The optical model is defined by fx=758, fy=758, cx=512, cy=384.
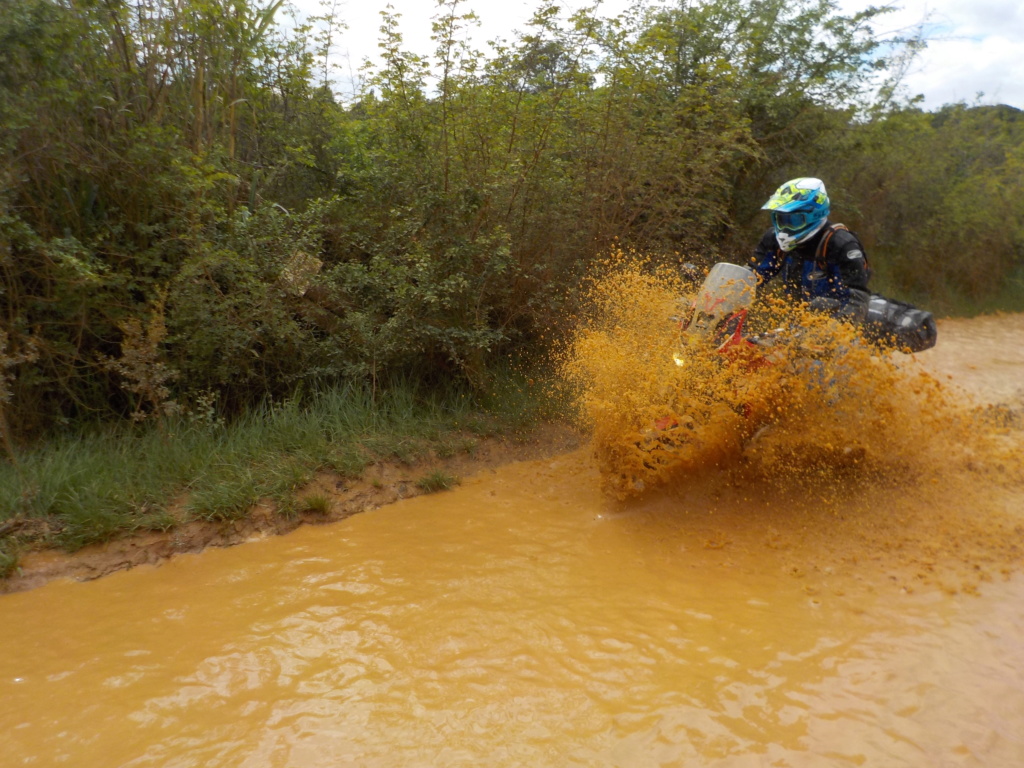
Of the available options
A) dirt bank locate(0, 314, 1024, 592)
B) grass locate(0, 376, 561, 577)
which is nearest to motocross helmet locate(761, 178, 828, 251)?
dirt bank locate(0, 314, 1024, 592)

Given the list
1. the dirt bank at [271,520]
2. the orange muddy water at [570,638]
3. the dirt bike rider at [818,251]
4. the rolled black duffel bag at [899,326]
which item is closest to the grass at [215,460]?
the dirt bank at [271,520]

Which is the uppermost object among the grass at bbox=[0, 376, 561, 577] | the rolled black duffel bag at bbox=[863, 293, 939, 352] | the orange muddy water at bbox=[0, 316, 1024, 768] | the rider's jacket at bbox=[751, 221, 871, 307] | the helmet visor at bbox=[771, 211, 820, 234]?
the helmet visor at bbox=[771, 211, 820, 234]

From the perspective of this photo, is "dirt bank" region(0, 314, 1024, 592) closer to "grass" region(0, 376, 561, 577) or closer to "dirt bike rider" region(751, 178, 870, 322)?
"grass" region(0, 376, 561, 577)

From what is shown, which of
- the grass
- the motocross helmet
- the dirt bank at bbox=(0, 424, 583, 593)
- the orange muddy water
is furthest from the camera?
the motocross helmet

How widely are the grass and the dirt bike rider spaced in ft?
9.04

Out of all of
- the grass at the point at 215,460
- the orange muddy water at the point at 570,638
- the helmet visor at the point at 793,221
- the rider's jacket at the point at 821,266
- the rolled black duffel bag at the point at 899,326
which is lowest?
the orange muddy water at the point at 570,638

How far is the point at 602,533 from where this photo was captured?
197 inches

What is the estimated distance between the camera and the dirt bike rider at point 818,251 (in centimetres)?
512

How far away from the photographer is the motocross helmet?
5242 millimetres

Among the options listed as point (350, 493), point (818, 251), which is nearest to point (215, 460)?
point (350, 493)

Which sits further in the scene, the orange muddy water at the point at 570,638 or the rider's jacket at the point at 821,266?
the rider's jacket at the point at 821,266

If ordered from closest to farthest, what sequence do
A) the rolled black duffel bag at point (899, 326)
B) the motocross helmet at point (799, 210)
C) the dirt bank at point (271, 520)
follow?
the dirt bank at point (271, 520) < the rolled black duffel bag at point (899, 326) < the motocross helmet at point (799, 210)

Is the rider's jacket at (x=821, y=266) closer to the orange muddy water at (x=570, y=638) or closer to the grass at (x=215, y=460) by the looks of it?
the orange muddy water at (x=570, y=638)

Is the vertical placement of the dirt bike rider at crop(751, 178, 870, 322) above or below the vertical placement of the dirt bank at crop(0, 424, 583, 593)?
above
